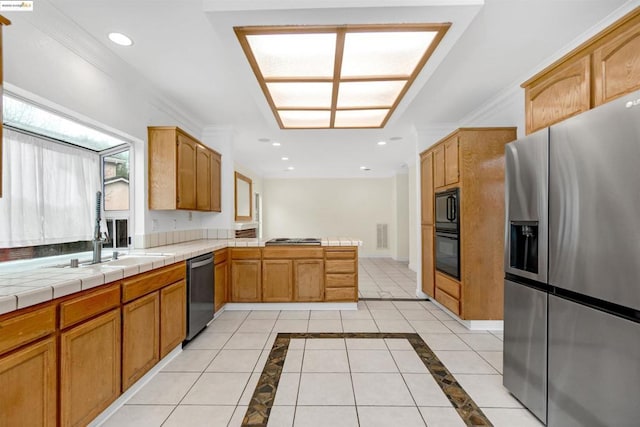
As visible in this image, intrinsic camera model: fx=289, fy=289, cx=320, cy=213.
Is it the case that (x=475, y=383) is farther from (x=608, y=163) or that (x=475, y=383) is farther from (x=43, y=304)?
(x=43, y=304)

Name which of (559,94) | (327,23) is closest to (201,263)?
(327,23)

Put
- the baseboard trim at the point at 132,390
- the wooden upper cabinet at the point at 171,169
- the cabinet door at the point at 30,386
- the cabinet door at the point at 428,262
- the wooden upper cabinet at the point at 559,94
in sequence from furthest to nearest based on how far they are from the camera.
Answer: the cabinet door at the point at 428,262 < the wooden upper cabinet at the point at 171,169 < the baseboard trim at the point at 132,390 < the wooden upper cabinet at the point at 559,94 < the cabinet door at the point at 30,386

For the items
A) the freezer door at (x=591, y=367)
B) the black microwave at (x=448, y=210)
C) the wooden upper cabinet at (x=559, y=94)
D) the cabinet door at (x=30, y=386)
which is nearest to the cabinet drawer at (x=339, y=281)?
the black microwave at (x=448, y=210)

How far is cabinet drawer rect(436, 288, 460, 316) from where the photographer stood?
3.22m

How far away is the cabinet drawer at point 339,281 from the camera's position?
3.78 meters

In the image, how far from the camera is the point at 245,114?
373 cm

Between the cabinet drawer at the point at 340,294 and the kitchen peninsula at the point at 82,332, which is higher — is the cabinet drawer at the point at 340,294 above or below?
below

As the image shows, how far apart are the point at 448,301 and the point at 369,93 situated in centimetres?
251

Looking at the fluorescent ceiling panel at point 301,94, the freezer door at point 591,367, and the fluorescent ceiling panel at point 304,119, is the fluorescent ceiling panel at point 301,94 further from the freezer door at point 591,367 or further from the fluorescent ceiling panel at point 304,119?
the freezer door at point 591,367

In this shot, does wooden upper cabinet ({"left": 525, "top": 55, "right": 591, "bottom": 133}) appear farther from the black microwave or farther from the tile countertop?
the tile countertop

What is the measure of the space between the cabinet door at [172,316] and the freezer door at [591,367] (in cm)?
259

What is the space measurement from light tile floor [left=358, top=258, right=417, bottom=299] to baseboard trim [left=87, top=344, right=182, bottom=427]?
9.01 feet

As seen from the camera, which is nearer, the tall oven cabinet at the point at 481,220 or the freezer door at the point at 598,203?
the freezer door at the point at 598,203

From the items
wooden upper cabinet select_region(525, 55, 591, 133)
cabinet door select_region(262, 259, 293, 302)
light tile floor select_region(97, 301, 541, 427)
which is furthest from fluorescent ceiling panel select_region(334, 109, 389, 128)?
light tile floor select_region(97, 301, 541, 427)
